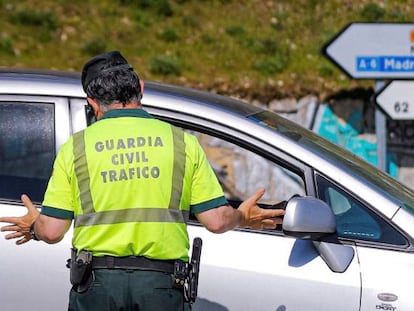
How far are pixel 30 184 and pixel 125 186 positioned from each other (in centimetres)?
96

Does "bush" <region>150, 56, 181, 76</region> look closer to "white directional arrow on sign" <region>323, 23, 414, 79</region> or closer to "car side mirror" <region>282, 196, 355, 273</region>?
"white directional arrow on sign" <region>323, 23, 414, 79</region>

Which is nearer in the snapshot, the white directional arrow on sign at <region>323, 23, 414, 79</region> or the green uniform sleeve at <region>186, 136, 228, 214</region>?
the green uniform sleeve at <region>186, 136, 228, 214</region>

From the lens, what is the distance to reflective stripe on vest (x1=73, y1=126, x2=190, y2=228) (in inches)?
118

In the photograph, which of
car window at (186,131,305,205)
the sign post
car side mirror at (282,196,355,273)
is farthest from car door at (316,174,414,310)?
car window at (186,131,305,205)

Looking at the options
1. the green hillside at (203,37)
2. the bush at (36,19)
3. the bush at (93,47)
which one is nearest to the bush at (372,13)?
the green hillside at (203,37)

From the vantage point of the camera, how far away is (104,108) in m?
3.09

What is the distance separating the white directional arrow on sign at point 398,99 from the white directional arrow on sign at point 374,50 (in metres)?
0.18

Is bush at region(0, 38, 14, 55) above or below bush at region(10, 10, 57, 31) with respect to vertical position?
below

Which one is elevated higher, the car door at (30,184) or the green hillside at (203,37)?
the green hillside at (203,37)

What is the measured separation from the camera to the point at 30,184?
3807 mm

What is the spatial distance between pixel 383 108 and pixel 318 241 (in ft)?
16.7

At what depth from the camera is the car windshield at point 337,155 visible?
3869 mm

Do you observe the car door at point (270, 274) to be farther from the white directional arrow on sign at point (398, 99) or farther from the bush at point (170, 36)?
the bush at point (170, 36)

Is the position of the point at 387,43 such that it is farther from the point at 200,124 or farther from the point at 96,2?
the point at 96,2
